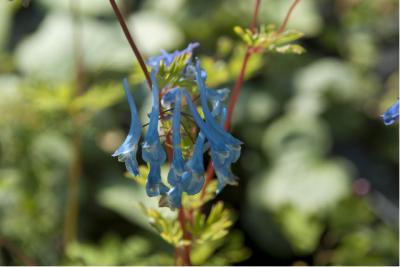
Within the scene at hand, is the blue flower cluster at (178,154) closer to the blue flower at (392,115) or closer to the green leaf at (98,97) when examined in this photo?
the blue flower at (392,115)

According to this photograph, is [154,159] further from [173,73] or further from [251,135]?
[251,135]

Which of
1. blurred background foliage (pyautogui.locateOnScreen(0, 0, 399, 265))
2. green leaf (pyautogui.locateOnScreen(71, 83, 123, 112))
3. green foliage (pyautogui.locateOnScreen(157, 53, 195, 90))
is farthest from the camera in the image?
blurred background foliage (pyautogui.locateOnScreen(0, 0, 399, 265))

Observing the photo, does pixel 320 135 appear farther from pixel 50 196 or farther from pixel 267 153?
pixel 50 196

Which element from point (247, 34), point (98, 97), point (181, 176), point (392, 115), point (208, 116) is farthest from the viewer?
point (98, 97)

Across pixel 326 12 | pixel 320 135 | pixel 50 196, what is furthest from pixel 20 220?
pixel 326 12

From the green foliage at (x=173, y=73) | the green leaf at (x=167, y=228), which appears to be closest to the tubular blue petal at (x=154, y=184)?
the green foliage at (x=173, y=73)

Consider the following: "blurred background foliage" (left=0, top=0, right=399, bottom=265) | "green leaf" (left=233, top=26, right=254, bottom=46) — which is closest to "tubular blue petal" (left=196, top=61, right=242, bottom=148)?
"green leaf" (left=233, top=26, right=254, bottom=46)

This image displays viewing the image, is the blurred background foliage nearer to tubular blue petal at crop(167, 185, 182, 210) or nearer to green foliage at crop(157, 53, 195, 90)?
green foliage at crop(157, 53, 195, 90)

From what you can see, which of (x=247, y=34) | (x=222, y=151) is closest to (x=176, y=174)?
(x=222, y=151)
